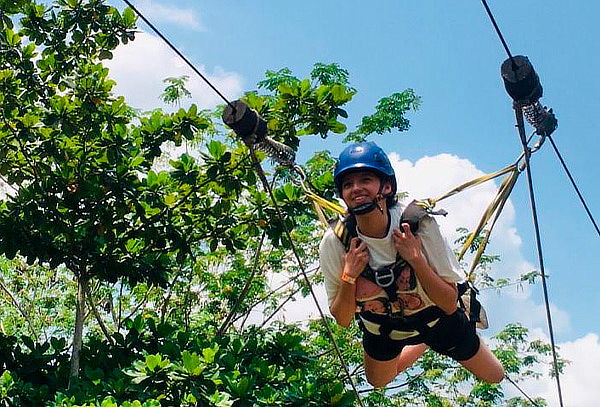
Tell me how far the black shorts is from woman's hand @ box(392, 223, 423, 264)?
475 mm

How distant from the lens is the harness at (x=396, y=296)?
108 inches

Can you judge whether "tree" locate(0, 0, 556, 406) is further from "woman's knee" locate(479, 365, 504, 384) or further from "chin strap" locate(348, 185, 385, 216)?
"chin strap" locate(348, 185, 385, 216)

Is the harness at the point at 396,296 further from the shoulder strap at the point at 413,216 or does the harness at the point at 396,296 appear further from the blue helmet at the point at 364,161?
the blue helmet at the point at 364,161

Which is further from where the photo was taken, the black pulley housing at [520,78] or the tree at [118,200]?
the tree at [118,200]

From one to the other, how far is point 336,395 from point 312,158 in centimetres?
332

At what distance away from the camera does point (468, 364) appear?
11.1ft

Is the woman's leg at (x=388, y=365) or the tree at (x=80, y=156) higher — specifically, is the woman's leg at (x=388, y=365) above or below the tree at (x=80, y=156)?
below

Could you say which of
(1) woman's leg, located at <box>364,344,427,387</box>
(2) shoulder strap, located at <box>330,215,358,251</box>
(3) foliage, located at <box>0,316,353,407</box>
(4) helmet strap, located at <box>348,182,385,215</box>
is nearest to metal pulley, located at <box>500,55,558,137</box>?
(4) helmet strap, located at <box>348,182,385,215</box>

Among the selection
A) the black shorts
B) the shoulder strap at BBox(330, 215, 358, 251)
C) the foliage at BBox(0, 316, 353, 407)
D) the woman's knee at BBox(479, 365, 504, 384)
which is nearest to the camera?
the shoulder strap at BBox(330, 215, 358, 251)

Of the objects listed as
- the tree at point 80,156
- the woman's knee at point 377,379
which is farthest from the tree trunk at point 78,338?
the woman's knee at point 377,379

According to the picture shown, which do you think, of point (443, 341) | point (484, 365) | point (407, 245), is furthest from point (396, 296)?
point (484, 365)

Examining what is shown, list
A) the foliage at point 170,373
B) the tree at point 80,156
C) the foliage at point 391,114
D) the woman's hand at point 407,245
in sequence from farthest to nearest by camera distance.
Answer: the foliage at point 391,114 → the tree at point 80,156 → the foliage at point 170,373 → the woman's hand at point 407,245

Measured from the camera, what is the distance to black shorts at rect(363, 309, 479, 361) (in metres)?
3.08

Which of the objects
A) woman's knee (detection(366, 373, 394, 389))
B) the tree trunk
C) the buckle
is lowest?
the buckle
